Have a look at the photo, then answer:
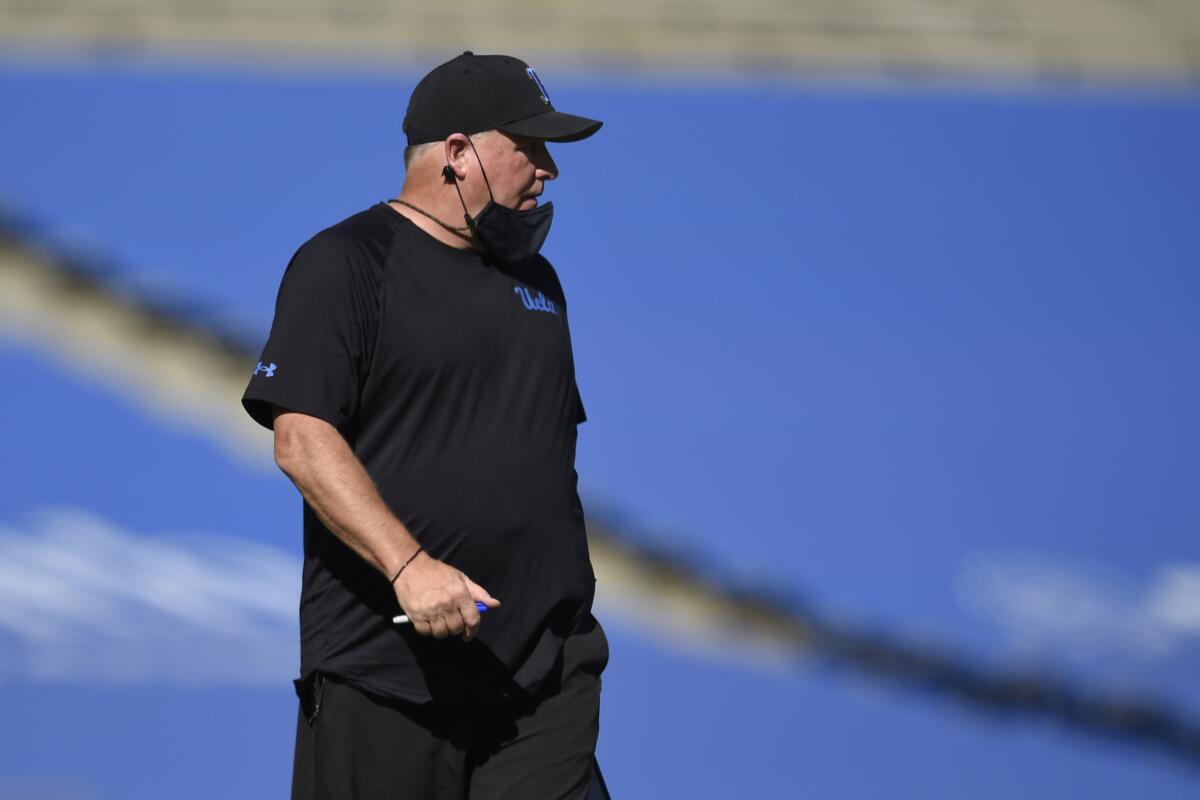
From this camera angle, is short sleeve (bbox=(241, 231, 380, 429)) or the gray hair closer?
short sleeve (bbox=(241, 231, 380, 429))

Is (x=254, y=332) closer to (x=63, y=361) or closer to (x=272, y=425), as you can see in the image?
(x=63, y=361)

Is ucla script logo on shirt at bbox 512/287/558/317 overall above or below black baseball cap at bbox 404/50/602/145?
below

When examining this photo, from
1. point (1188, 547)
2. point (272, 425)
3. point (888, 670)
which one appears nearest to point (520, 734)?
point (272, 425)

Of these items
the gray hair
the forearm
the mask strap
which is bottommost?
the forearm

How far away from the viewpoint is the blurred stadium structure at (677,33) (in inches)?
227

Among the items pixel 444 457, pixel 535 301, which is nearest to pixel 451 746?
pixel 444 457

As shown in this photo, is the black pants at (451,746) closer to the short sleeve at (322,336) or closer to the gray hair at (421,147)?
the short sleeve at (322,336)

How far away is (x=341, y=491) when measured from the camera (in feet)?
6.42

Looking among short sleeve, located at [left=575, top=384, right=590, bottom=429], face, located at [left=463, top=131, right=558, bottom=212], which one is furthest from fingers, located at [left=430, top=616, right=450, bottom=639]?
face, located at [left=463, top=131, right=558, bottom=212]

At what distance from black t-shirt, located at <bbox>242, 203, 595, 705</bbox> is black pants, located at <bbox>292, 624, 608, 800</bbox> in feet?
0.15

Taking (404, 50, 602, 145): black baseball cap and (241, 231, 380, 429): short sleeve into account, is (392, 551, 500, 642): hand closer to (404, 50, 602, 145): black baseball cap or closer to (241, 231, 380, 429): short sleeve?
(241, 231, 380, 429): short sleeve

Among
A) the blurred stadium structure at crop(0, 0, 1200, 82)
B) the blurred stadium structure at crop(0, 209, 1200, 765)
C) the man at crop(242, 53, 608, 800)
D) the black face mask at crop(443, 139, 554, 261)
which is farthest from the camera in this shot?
the blurred stadium structure at crop(0, 0, 1200, 82)

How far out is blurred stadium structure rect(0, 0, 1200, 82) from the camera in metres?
5.76

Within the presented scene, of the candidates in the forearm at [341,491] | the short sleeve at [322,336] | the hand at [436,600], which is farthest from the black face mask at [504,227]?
the hand at [436,600]
